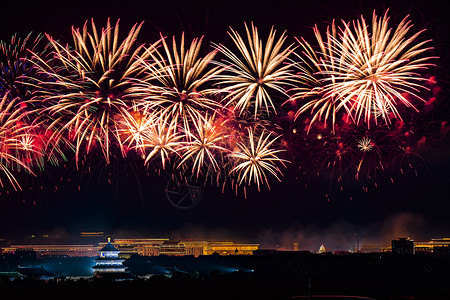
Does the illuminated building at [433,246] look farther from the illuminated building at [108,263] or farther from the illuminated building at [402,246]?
the illuminated building at [108,263]

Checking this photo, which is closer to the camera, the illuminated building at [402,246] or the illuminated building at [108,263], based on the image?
the illuminated building at [108,263]

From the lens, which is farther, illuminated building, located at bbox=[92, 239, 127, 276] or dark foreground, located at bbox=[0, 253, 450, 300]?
illuminated building, located at bbox=[92, 239, 127, 276]

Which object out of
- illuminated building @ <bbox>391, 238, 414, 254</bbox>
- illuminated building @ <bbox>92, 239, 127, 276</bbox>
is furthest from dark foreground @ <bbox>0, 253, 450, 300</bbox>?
illuminated building @ <bbox>391, 238, 414, 254</bbox>

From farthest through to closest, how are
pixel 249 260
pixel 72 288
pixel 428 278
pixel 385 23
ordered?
pixel 249 260 < pixel 428 278 < pixel 72 288 < pixel 385 23

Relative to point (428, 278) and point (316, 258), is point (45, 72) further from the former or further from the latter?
point (316, 258)

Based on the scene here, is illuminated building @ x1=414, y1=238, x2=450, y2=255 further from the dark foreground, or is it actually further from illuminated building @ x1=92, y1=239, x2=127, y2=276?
illuminated building @ x1=92, y1=239, x2=127, y2=276

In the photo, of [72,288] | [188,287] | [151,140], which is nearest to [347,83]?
[151,140]

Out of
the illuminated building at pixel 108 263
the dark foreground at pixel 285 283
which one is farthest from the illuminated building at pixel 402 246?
the illuminated building at pixel 108 263

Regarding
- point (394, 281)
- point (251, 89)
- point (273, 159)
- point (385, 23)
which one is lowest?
point (394, 281)
